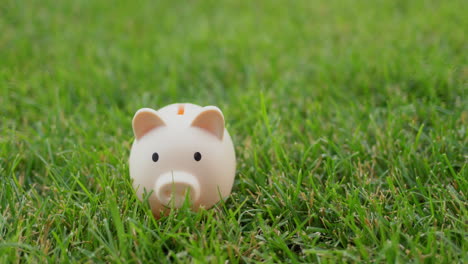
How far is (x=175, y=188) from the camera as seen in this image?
1.58 meters

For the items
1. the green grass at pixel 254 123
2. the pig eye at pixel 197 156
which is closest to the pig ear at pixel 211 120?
the pig eye at pixel 197 156

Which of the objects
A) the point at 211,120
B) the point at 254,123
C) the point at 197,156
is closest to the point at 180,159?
the point at 197,156

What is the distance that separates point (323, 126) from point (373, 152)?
358 mm

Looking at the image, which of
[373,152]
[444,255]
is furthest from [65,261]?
[373,152]

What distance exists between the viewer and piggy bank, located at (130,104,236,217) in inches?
63.2

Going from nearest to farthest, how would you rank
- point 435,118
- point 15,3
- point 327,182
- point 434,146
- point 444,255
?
1. point 444,255
2. point 327,182
3. point 434,146
4. point 435,118
5. point 15,3

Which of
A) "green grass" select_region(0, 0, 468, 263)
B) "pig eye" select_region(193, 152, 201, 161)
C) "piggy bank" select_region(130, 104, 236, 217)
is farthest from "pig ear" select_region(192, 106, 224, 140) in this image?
"green grass" select_region(0, 0, 468, 263)

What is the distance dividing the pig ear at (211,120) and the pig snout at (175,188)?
19 cm

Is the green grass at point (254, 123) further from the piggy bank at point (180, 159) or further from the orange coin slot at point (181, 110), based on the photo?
the orange coin slot at point (181, 110)

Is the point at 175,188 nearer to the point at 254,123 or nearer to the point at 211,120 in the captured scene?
the point at 211,120

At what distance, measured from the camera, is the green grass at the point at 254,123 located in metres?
1.62

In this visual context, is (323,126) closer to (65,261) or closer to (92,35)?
(65,261)

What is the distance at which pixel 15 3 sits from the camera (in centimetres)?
418

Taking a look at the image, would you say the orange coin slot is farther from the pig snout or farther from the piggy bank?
the pig snout
